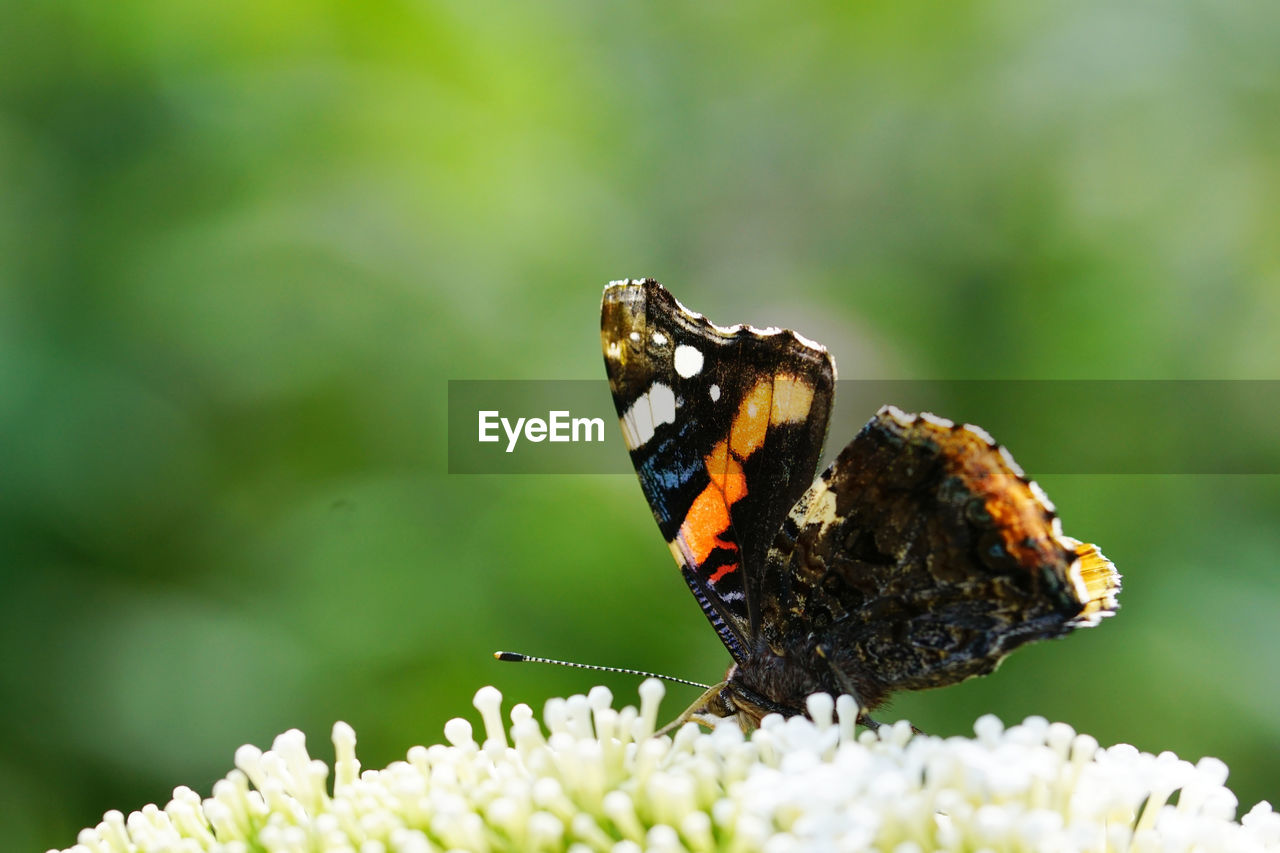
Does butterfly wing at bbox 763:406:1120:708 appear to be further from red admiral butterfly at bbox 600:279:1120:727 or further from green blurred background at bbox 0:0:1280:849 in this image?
green blurred background at bbox 0:0:1280:849

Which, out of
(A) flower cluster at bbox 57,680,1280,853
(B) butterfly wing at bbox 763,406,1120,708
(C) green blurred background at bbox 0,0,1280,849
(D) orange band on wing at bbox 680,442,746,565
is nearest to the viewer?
(A) flower cluster at bbox 57,680,1280,853

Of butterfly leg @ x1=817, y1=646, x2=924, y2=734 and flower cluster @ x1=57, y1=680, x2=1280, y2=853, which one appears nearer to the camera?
flower cluster @ x1=57, y1=680, x2=1280, y2=853

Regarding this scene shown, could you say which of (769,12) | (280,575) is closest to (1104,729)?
(280,575)

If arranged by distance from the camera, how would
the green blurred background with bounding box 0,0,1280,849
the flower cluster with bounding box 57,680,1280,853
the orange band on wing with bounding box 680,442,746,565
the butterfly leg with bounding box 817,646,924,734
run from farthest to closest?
the green blurred background with bounding box 0,0,1280,849 → the orange band on wing with bounding box 680,442,746,565 → the butterfly leg with bounding box 817,646,924,734 → the flower cluster with bounding box 57,680,1280,853

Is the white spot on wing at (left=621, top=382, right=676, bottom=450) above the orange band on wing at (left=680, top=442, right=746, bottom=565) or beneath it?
above

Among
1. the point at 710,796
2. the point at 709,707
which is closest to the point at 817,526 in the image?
the point at 709,707

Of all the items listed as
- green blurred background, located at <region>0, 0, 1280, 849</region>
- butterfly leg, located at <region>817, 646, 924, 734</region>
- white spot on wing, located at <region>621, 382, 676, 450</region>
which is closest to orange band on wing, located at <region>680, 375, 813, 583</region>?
white spot on wing, located at <region>621, 382, 676, 450</region>

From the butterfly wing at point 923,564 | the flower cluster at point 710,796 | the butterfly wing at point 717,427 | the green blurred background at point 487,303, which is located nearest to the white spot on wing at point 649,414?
the butterfly wing at point 717,427
